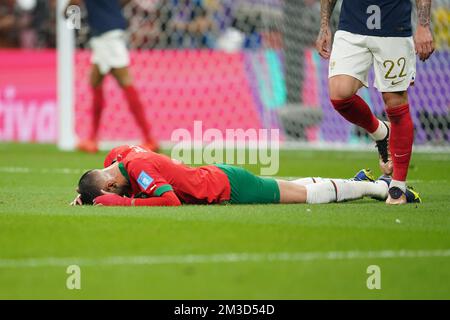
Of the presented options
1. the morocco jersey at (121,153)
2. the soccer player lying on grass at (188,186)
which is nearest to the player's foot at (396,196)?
the soccer player lying on grass at (188,186)

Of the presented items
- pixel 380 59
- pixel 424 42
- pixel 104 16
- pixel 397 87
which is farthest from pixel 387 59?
pixel 104 16

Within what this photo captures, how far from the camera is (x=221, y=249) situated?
5.43 metres

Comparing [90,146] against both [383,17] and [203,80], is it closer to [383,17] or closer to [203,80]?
[203,80]

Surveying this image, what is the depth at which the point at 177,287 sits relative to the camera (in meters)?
4.58


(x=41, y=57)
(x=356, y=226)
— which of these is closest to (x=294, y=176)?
(x=356, y=226)

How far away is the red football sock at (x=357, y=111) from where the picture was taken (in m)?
7.75

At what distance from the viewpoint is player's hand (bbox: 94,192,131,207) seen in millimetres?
7008

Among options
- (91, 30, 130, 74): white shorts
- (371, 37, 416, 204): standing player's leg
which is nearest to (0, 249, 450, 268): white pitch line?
(371, 37, 416, 204): standing player's leg

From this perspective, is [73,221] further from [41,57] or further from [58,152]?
[41,57]

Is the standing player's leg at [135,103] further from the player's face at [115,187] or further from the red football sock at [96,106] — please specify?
the player's face at [115,187]

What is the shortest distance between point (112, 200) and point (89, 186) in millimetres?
178

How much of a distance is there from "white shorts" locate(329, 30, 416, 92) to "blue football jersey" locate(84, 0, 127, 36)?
20.1 feet

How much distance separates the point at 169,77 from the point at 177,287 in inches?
439

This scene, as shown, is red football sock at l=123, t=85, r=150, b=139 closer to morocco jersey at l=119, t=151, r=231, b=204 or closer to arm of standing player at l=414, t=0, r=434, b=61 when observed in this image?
morocco jersey at l=119, t=151, r=231, b=204
